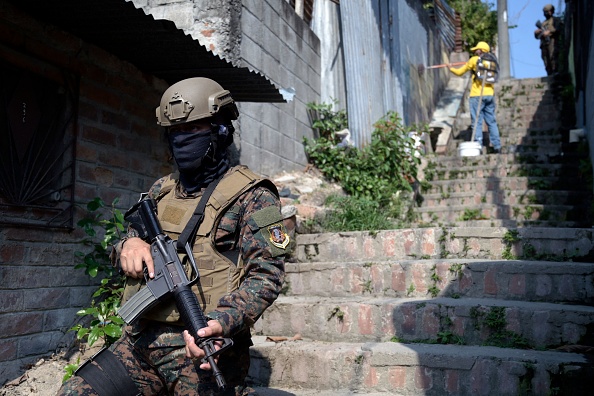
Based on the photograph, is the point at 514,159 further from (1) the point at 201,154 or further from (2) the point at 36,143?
(1) the point at 201,154

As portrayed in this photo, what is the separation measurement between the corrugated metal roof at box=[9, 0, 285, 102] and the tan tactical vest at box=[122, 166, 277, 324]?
5.34 ft

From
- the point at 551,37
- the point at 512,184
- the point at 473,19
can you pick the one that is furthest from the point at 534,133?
the point at 473,19

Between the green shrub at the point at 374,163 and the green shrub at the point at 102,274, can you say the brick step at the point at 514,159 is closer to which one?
the green shrub at the point at 374,163

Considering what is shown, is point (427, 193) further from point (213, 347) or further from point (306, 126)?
point (213, 347)

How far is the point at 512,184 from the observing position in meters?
7.93

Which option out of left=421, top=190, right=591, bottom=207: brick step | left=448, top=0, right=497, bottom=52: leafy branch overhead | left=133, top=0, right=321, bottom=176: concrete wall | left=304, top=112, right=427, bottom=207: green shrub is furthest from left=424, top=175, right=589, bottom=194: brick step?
left=448, top=0, right=497, bottom=52: leafy branch overhead

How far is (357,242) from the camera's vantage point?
17.9 feet

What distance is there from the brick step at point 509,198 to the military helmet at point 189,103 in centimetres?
573

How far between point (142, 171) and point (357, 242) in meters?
1.85

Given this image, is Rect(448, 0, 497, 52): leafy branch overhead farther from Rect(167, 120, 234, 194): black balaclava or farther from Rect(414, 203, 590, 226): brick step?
Rect(167, 120, 234, 194): black balaclava

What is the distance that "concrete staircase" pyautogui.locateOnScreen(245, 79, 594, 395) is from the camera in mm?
3746

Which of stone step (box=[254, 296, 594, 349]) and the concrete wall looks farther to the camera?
the concrete wall

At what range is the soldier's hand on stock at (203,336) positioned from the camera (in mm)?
2182

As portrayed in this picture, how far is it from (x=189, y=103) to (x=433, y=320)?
249cm
